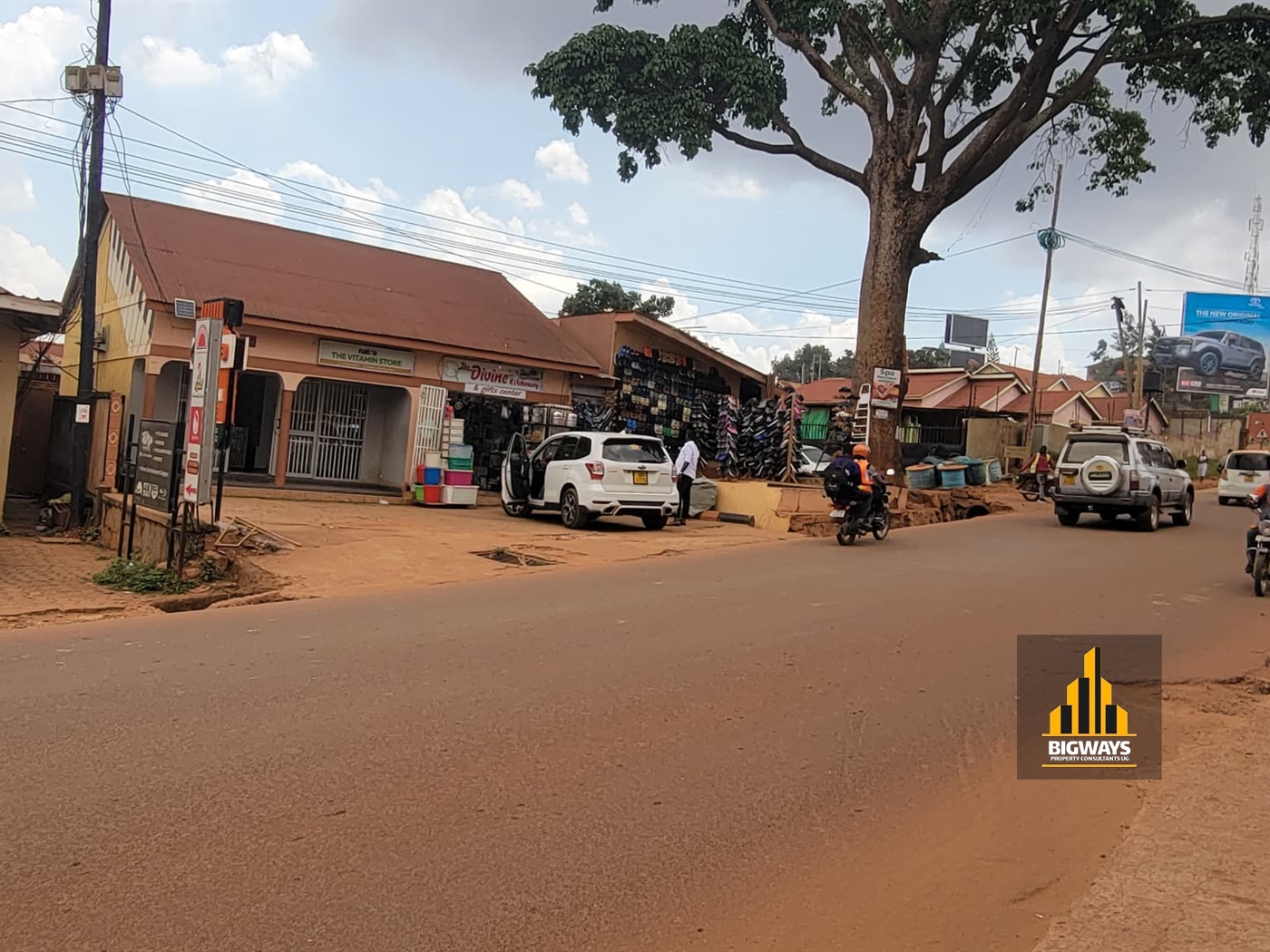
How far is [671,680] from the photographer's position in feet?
21.2

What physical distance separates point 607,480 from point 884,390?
714 centimetres

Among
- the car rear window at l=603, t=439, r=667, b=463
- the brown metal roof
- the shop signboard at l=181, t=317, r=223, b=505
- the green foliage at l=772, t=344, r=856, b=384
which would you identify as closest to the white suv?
the car rear window at l=603, t=439, r=667, b=463

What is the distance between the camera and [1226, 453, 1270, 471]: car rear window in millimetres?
27000

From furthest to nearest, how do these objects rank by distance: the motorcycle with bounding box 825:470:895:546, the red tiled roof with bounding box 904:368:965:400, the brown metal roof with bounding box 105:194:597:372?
the red tiled roof with bounding box 904:368:965:400, the brown metal roof with bounding box 105:194:597:372, the motorcycle with bounding box 825:470:895:546

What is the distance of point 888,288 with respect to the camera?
67.2ft

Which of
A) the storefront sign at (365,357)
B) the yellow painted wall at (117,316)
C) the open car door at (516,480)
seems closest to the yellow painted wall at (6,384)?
the yellow painted wall at (117,316)

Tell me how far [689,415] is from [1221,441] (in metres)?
35.5

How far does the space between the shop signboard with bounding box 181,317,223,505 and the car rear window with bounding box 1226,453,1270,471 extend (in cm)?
2700

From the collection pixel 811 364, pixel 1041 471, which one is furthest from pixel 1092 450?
pixel 811 364

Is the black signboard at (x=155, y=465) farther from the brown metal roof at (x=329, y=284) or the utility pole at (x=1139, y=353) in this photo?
the utility pole at (x=1139, y=353)

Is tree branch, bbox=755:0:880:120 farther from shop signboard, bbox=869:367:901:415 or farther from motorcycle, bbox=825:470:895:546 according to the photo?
motorcycle, bbox=825:470:895:546

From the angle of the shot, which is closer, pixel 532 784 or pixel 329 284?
pixel 532 784

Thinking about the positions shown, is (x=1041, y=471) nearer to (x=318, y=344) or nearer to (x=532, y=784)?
(x=318, y=344)

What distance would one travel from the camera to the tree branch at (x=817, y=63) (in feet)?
68.5
